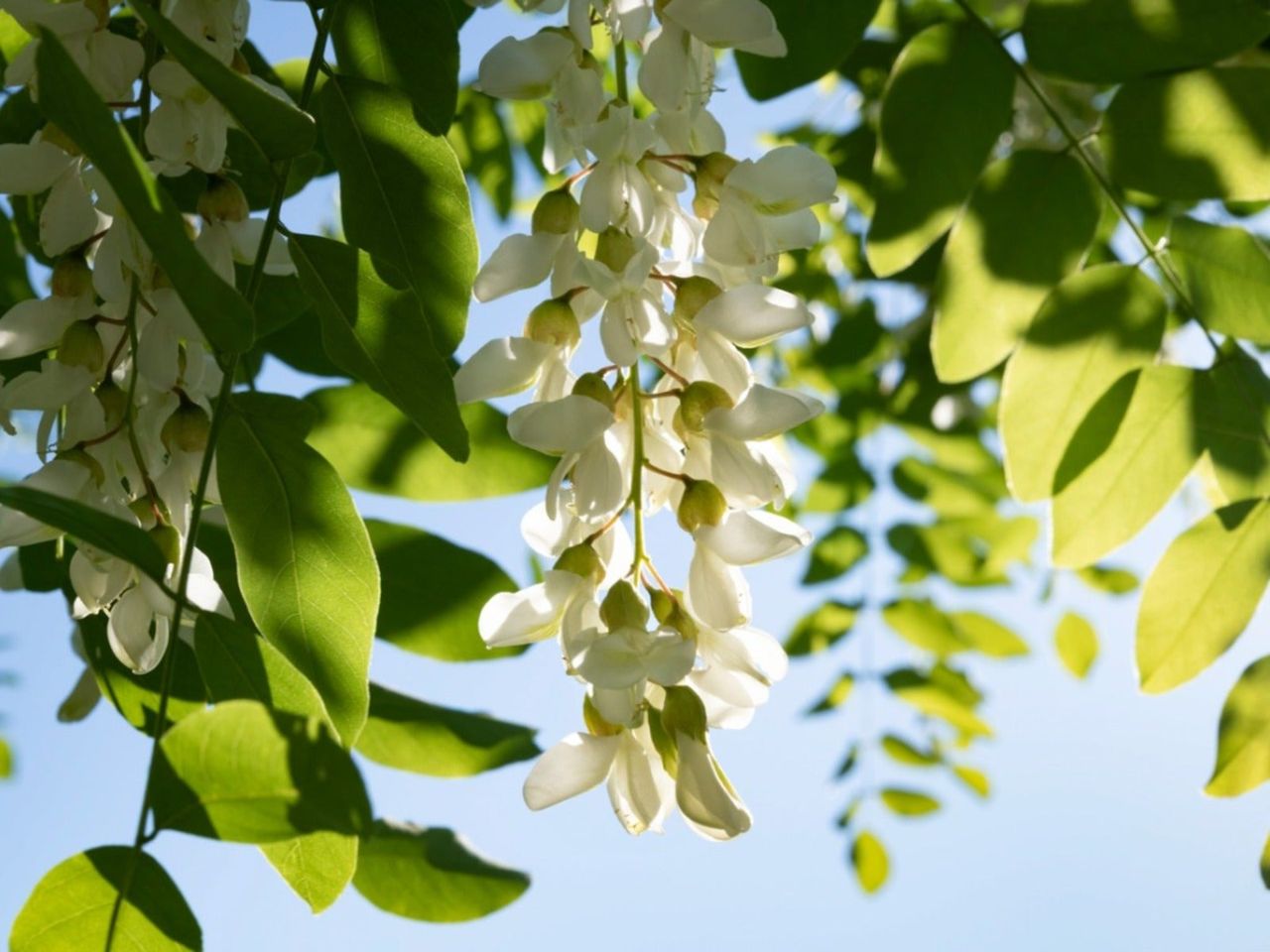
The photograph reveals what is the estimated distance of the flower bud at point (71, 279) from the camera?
74 cm

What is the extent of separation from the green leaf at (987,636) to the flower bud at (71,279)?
1.60m

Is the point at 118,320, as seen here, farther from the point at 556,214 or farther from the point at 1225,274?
the point at 1225,274

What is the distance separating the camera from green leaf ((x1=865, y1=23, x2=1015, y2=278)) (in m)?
1.04

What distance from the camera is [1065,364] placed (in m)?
1.05

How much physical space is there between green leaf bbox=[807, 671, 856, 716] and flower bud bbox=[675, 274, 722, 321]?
155cm

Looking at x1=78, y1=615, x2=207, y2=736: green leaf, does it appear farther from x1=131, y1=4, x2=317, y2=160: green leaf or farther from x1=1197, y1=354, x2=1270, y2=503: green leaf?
x1=1197, y1=354, x2=1270, y2=503: green leaf

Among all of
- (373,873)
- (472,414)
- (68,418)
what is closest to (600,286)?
(68,418)

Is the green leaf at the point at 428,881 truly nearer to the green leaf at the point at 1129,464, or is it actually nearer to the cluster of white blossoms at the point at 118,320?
the cluster of white blossoms at the point at 118,320

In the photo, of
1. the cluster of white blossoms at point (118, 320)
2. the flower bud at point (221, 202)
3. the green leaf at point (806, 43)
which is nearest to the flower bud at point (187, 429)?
the cluster of white blossoms at point (118, 320)

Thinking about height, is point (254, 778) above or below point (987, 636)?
below

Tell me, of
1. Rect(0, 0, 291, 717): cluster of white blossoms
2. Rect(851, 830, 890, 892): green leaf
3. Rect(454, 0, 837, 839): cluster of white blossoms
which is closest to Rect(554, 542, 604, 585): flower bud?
Rect(454, 0, 837, 839): cluster of white blossoms

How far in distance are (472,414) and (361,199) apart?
0.29m

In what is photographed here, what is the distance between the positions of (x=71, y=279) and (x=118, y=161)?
0.63ft

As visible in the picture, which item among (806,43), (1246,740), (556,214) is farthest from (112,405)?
(1246,740)
